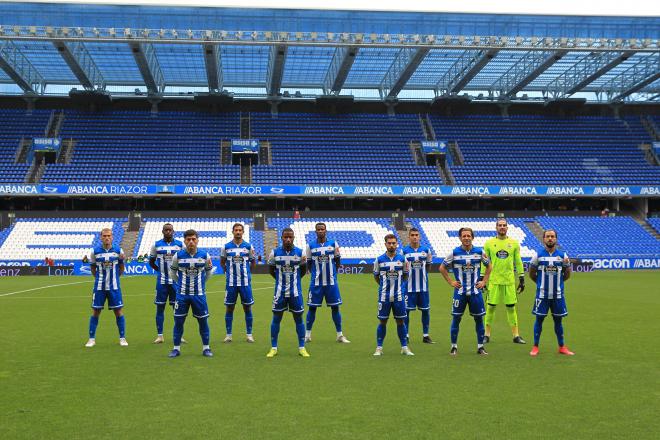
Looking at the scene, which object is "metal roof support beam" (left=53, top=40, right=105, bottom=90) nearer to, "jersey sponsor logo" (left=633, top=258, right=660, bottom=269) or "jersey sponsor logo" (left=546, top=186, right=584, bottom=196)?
"jersey sponsor logo" (left=546, top=186, right=584, bottom=196)

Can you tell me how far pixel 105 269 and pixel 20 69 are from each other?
37662 millimetres

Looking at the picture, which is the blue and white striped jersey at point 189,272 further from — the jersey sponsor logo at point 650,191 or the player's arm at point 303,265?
the jersey sponsor logo at point 650,191

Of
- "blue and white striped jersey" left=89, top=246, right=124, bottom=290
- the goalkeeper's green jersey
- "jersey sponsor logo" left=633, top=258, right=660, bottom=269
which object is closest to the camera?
"blue and white striped jersey" left=89, top=246, right=124, bottom=290

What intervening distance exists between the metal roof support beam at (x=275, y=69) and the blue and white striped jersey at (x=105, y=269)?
28323 millimetres

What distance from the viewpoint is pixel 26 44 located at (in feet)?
126

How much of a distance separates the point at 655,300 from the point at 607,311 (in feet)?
12.2

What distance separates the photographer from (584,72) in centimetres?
4491

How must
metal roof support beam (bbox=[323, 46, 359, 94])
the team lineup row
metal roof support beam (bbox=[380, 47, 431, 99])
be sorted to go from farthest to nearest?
metal roof support beam (bbox=[380, 47, 431, 99])
metal roof support beam (bbox=[323, 46, 359, 94])
the team lineup row

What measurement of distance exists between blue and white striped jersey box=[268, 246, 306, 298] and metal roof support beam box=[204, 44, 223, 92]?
3060 cm

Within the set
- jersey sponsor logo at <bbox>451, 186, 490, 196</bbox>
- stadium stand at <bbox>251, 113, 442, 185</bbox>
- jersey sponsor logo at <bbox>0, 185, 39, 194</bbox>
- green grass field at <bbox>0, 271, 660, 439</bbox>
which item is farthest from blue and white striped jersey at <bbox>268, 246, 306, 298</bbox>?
jersey sponsor logo at <bbox>0, 185, 39, 194</bbox>

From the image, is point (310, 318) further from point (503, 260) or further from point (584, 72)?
point (584, 72)

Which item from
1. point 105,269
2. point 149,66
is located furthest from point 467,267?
point 149,66

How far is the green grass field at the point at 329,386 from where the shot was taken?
608 cm

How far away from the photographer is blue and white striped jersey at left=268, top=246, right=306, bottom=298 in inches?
402
